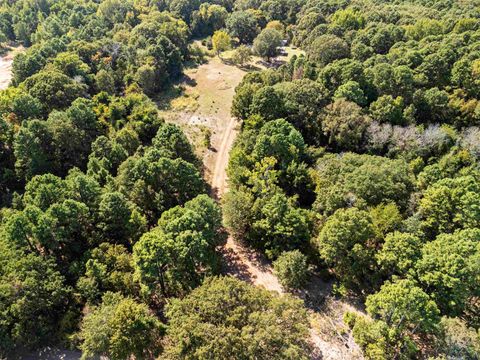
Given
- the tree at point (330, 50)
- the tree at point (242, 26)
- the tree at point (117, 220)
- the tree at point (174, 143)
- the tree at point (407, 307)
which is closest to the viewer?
the tree at point (407, 307)

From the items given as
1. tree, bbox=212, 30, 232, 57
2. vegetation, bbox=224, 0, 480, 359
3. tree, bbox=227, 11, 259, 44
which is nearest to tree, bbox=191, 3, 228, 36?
tree, bbox=227, 11, 259, 44

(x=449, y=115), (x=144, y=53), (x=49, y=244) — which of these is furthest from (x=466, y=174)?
(x=144, y=53)

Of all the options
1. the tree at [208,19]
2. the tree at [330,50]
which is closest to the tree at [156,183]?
the tree at [330,50]

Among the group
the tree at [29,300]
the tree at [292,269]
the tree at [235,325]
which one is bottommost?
the tree at [29,300]

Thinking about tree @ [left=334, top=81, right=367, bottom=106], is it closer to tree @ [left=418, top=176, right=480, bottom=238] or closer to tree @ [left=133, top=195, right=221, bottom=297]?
tree @ [left=418, top=176, right=480, bottom=238]

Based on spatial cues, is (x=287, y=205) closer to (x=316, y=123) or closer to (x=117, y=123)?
(x=316, y=123)

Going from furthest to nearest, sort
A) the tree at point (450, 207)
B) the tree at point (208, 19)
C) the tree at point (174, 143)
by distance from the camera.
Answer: the tree at point (208, 19) < the tree at point (174, 143) < the tree at point (450, 207)

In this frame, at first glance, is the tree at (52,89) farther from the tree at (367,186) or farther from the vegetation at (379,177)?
the tree at (367,186)
